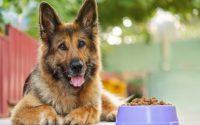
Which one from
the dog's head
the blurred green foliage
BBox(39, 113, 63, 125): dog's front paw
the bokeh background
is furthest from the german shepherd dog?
the bokeh background

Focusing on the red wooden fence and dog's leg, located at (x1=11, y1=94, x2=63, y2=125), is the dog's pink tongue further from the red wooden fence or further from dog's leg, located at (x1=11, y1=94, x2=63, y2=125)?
the red wooden fence

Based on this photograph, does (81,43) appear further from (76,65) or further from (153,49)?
(153,49)

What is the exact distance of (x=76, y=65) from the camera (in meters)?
5.27

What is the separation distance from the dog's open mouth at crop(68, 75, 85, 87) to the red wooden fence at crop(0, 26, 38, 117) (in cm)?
287

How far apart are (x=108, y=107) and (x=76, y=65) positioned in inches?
41.4

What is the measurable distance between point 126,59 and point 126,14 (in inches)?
228

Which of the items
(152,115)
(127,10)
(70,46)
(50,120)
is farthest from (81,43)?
(127,10)

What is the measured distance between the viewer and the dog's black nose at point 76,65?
5268 mm

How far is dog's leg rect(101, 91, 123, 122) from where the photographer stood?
6004 mm

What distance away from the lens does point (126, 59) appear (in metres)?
20.2

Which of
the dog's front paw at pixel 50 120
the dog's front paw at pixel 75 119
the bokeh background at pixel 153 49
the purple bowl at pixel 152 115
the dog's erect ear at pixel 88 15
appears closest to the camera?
the purple bowl at pixel 152 115

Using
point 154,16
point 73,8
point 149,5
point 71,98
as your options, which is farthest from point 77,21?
point 154,16

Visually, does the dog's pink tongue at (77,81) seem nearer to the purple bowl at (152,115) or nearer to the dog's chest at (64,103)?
the dog's chest at (64,103)

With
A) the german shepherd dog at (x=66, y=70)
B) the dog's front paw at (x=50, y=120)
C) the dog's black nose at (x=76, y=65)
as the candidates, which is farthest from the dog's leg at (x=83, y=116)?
the dog's black nose at (x=76, y=65)
